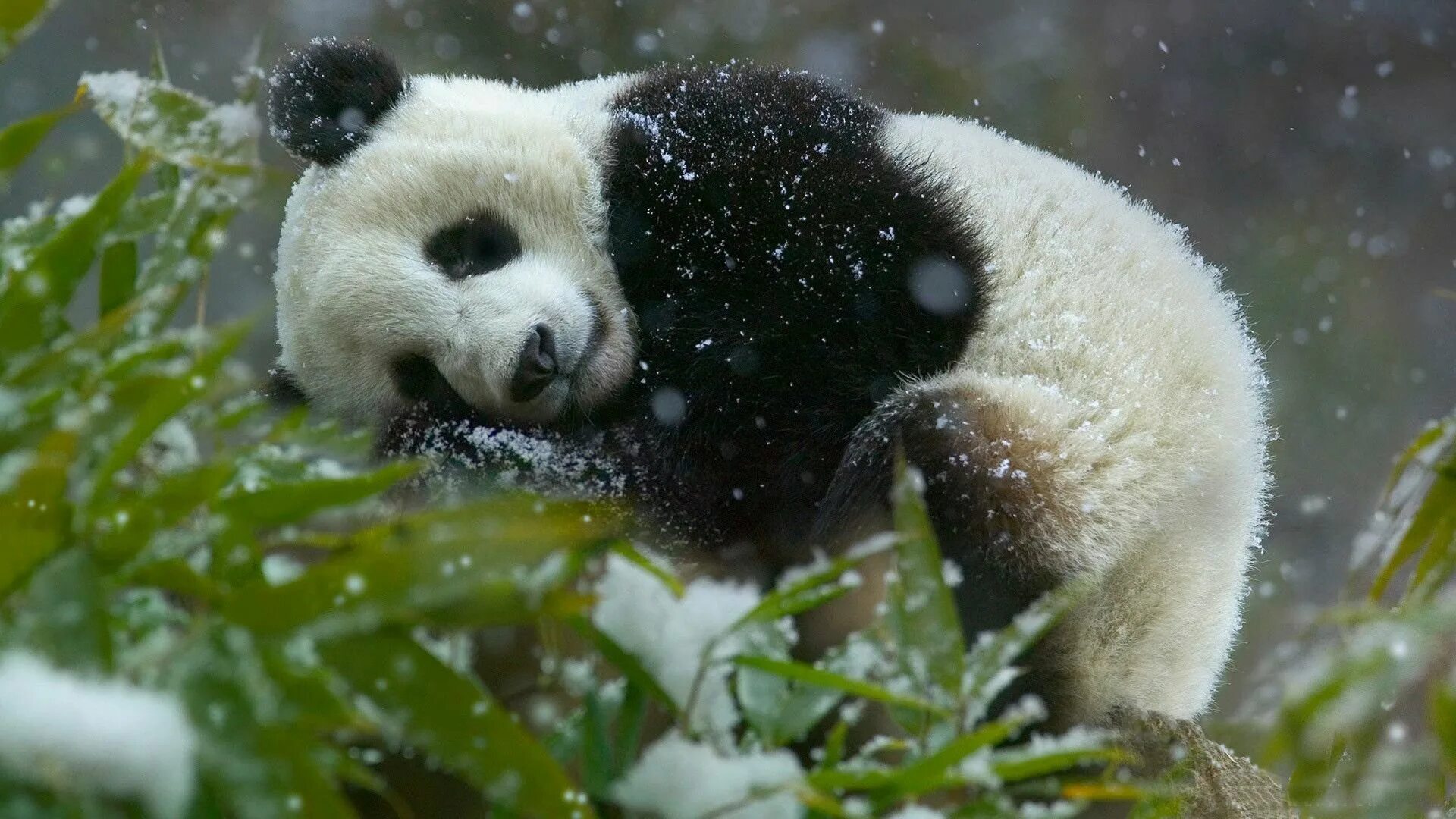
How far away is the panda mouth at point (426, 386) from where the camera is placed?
5.19 feet

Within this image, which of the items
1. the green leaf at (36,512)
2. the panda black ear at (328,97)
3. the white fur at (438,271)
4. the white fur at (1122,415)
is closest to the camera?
Answer: the green leaf at (36,512)

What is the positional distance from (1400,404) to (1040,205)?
193cm

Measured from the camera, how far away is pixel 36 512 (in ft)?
2.15

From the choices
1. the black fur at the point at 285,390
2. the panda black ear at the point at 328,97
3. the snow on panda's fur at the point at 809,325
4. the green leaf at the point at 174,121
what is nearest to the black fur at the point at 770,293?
the snow on panda's fur at the point at 809,325

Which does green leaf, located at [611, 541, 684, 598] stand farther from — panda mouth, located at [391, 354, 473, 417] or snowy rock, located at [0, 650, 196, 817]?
panda mouth, located at [391, 354, 473, 417]

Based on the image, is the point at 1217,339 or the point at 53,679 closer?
the point at 53,679

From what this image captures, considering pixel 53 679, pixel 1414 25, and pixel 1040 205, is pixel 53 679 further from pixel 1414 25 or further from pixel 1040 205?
pixel 1414 25

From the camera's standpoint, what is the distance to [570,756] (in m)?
0.81

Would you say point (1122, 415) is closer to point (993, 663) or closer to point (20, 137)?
point (993, 663)

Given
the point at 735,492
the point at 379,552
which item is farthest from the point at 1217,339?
the point at 379,552

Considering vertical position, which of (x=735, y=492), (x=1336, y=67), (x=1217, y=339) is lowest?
(x=735, y=492)

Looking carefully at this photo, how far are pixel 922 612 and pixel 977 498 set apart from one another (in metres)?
0.49

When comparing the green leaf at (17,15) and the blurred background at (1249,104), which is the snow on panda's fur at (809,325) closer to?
the green leaf at (17,15)

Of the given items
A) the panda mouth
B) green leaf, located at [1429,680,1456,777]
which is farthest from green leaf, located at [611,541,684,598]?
the panda mouth
